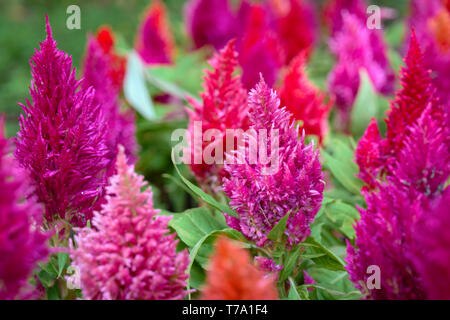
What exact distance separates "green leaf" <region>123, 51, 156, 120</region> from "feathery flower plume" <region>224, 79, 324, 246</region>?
131cm

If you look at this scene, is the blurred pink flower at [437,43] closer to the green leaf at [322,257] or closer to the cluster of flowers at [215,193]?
the cluster of flowers at [215,193]

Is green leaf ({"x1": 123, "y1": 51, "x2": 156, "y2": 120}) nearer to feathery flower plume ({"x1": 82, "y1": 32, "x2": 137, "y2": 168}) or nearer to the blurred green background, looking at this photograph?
feathery flower plume ({"x1": 82, "y1": 32, "x2": 137, "y2": 168})

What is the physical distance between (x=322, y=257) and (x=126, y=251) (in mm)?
542

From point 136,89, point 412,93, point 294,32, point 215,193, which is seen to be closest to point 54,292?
point 215,193

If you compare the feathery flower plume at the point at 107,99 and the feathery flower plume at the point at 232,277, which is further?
the feathery flower plume at the point at 107,99

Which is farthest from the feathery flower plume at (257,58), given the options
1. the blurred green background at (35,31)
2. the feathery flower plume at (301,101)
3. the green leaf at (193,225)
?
the blurred green background at (35,31)

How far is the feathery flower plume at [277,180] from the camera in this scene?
108cm

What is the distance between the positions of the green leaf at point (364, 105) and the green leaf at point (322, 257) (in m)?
1.05

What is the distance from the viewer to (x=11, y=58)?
5082mm

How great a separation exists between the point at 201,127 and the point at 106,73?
0.50 meters

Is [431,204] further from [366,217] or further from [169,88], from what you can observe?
[169,88]

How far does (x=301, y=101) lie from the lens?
1693 mm
